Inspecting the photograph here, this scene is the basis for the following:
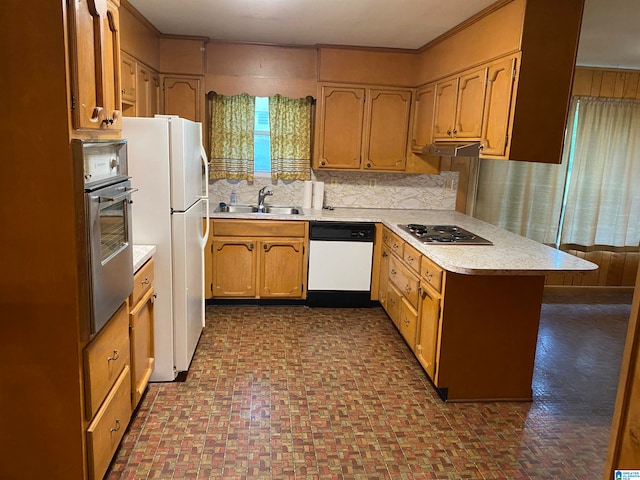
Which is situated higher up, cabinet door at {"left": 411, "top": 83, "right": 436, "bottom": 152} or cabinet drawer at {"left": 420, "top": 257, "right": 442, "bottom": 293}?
cabinet door at {"left": 411, "top": 83, "right": 436, "bottom": 152}

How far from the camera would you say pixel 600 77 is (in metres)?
5.05

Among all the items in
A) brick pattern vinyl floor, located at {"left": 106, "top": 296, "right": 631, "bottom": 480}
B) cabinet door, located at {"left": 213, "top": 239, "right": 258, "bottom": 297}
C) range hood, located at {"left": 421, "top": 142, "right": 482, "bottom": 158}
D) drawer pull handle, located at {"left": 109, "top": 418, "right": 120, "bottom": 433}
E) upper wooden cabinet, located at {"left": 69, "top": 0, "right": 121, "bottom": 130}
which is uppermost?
upper wooden cabinet, located at {"left": 69, "top": 0, "right": 121, "bottom": 130}

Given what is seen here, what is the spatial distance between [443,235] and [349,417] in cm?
152

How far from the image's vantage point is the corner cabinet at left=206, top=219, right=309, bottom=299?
Result: 4.43 metres

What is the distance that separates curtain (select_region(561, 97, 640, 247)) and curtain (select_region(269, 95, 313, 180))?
2801 mm

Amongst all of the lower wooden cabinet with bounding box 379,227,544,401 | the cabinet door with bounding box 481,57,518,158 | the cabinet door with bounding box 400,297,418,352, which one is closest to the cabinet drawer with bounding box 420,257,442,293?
the lower wooden cabinet with bounding box 379,227,544,401

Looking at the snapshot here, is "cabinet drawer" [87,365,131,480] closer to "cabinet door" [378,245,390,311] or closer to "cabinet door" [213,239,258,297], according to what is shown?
"cabinet door" [213,239,258,297]

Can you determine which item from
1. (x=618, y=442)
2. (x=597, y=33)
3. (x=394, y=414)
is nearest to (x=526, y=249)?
(x=394, y=414)

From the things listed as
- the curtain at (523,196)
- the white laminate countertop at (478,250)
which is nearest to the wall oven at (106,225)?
the white laminate countertop at (478,250)

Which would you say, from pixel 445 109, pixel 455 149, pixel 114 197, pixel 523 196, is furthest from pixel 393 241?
pixel 114 197

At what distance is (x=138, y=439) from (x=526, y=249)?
256 centimetres

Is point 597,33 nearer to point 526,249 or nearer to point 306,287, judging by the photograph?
point 526,249

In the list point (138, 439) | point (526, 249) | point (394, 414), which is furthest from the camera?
point (526, 249)

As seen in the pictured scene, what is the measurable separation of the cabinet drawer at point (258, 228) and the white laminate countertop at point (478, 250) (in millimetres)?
47
